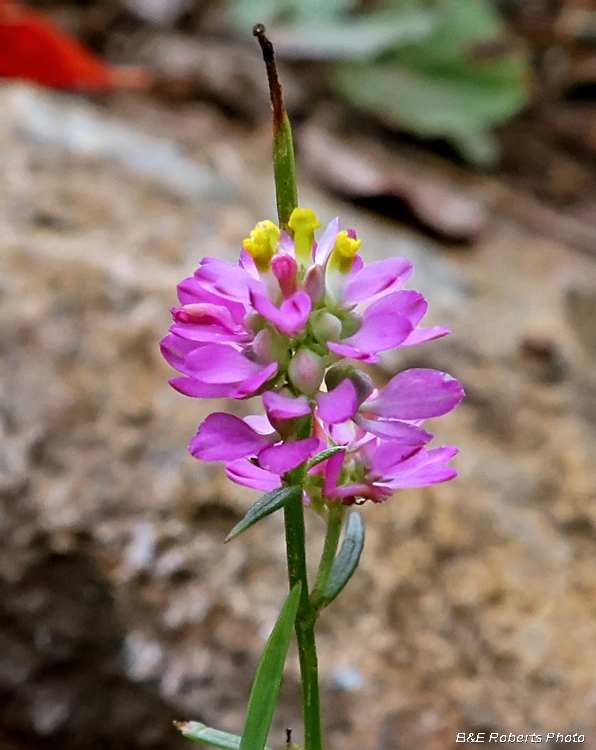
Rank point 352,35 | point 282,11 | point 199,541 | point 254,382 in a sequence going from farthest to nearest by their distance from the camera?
point 282,11 < point 352,35 < point 199,541 < point 254,382

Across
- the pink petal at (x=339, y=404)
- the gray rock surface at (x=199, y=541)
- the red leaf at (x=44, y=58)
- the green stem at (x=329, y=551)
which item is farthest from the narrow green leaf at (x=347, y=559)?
the red leaf at (x=44, y=58)

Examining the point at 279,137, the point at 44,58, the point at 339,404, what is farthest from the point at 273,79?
the point at 44,58

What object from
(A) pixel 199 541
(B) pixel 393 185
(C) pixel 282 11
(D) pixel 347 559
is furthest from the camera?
(C) pixel 282 11

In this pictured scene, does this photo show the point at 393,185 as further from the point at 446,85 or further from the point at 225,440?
the point at 225,440

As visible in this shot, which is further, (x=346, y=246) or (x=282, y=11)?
(x=282, y=11)

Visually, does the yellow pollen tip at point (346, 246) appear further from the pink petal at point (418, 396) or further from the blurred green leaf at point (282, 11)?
the blurred green leaf at point (282, 11)

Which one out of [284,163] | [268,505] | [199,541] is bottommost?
[199,541]
